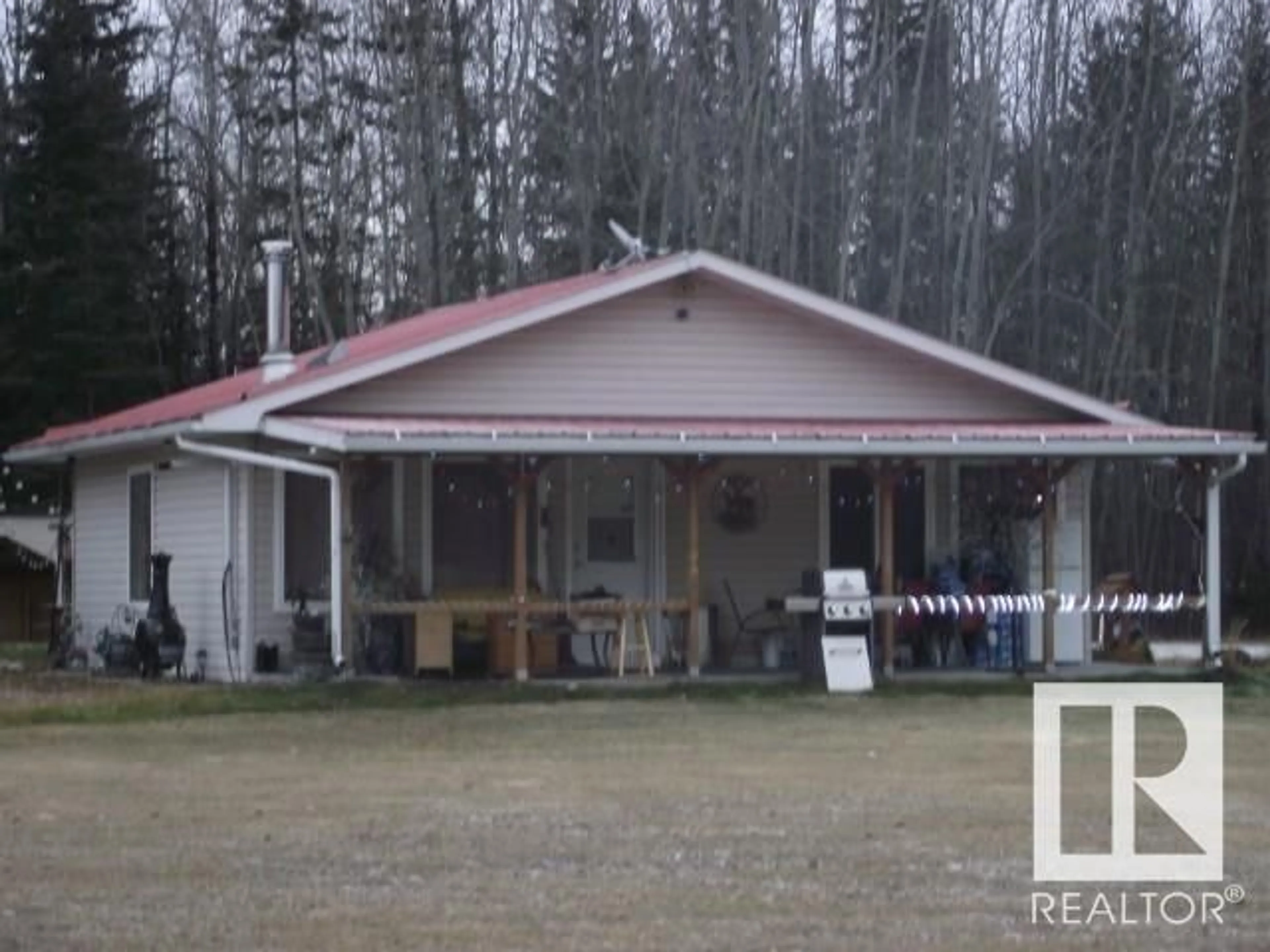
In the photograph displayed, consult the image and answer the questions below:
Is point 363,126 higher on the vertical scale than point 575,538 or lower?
higher

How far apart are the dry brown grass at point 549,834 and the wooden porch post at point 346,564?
73.3 inches

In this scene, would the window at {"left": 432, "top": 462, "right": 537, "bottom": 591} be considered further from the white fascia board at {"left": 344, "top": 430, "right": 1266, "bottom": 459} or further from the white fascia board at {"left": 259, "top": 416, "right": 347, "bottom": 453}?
the white fascia board at {"left": 344, "top": 430, "right": 1266, "bottom": 459}

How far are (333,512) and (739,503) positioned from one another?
477 centimetres

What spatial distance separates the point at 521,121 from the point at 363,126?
181 inches

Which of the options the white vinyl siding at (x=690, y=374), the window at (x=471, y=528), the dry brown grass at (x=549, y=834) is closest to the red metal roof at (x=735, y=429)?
the white vinyl siding at (x=690, y=374)

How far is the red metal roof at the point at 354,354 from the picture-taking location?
24453 mm

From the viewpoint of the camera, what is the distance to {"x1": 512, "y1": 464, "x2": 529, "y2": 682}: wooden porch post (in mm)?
22953

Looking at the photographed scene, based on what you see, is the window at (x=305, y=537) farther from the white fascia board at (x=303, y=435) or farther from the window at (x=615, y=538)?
the window at (x=615, y=538)

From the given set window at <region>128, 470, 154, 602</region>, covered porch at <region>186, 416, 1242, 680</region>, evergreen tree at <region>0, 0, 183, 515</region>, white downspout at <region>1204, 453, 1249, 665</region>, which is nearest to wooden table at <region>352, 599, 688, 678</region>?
covered porch at <region>186, 416, 1242, 680</region>

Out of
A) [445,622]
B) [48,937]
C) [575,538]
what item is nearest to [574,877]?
[48,937]

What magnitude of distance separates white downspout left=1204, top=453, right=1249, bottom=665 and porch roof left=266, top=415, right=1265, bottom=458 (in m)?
0.36

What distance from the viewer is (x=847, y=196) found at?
41.7m

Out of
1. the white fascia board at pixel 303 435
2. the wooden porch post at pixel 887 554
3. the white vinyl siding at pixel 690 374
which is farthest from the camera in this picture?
the white vinyl siding at pixel 690 374

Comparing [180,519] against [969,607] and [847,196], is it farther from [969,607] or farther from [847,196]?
[847,196]
